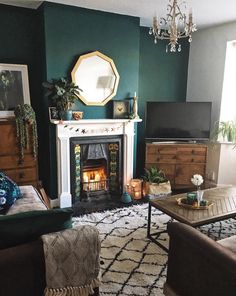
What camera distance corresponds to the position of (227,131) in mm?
4473

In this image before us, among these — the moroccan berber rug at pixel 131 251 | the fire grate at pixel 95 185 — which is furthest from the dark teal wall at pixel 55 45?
the moroccan berber rug at pixel 131 251

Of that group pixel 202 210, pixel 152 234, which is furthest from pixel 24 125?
pixel 202 210

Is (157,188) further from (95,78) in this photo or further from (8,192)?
(8,192)

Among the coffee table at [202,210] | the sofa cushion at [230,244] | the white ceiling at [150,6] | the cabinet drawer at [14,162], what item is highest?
the white ceiling at [150,6]

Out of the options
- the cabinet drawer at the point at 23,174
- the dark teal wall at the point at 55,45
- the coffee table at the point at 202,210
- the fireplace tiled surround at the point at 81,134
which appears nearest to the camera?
the coffee table at the point at 202,210

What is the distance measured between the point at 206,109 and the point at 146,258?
284 cm

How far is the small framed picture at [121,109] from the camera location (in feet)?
13.8

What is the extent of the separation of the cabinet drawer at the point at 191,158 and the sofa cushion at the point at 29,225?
308 centimetres

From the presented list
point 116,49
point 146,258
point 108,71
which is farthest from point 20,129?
point 146,258

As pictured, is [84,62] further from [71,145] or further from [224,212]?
[224,212]

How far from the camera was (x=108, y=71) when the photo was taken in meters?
4.10

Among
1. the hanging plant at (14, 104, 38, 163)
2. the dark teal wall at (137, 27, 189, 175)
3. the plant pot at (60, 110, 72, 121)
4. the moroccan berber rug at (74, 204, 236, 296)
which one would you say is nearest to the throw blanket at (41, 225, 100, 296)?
the moroccan berber rug at (74, 204, 236, 296)

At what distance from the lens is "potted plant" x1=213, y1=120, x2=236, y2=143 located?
4.42 metres

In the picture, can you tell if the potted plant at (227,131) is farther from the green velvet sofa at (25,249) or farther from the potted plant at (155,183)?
the green velvet sofa at (25,249)
